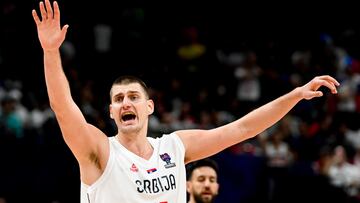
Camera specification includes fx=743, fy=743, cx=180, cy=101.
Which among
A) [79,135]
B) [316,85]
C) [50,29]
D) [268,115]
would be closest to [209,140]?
[268,115]

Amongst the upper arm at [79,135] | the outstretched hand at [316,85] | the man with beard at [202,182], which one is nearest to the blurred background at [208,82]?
the man with beard at [202,182]

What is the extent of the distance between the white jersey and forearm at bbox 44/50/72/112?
2.34 feet

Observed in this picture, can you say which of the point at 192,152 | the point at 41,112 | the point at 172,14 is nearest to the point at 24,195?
the point at 41,112

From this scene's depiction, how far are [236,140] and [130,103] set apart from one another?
999 mm

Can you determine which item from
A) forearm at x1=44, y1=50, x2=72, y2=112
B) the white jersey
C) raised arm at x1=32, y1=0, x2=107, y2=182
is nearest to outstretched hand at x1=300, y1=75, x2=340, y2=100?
the white jersey

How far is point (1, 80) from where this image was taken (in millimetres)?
14938

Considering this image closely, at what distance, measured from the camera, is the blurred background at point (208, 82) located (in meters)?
12.5

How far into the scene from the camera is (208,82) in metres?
16.9

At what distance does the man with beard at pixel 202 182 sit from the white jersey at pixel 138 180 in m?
2.00

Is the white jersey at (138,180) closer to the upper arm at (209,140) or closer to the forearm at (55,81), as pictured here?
the upper arm at (209,140)

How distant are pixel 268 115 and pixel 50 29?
2.01 m

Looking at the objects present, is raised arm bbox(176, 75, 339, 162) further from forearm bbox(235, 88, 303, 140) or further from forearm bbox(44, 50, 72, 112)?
forearm bbox(44, 50, 72, 112)

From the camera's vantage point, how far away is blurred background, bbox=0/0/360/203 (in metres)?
12.5

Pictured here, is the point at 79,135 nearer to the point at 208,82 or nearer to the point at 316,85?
the point at 316,85
